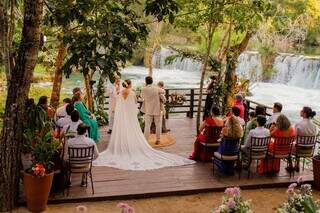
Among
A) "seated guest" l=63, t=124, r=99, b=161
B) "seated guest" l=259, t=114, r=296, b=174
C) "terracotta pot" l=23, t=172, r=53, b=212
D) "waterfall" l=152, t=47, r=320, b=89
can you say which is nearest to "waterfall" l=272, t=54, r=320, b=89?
"waterfall" l=152, t=47, r=320, b=89

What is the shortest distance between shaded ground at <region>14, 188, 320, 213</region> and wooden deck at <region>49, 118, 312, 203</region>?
4.3 inches

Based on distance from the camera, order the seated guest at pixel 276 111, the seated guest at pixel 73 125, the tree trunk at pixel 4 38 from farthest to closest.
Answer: the seated guest at pixel 276 111 < the seated guest at pixel 73 125 < the tree trunk at pixel 4 38

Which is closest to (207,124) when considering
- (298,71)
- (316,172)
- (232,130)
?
(232,130)

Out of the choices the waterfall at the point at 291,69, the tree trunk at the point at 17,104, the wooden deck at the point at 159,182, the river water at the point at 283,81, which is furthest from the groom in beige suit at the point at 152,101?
the waterfall at the point at 291,69

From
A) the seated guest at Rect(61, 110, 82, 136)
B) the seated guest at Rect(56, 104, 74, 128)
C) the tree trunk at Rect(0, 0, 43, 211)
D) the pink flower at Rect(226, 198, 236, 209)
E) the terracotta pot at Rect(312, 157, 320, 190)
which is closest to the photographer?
the pink flower at Rect(226, 198, 236, 209)

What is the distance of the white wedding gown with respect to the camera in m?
8.28

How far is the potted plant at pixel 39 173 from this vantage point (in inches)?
243

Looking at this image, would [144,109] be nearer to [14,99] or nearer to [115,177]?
[115,177]

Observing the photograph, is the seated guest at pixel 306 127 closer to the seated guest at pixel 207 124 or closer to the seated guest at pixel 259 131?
the seated guest at pixel 259 131

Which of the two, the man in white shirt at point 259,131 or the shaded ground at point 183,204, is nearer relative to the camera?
the shaded ground at point 183,204

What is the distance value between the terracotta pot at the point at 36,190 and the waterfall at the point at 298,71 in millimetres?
18090

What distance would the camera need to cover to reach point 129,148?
8664mm

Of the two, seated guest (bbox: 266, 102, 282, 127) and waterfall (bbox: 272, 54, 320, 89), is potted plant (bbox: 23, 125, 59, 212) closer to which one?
seated guest (bbox: 266, 102, 282, 127)

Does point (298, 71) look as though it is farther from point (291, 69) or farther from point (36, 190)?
point (36, 190)
